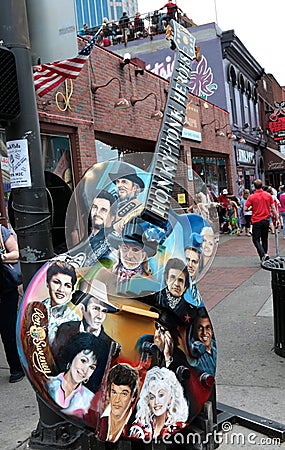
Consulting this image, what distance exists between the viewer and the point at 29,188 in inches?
A: 120

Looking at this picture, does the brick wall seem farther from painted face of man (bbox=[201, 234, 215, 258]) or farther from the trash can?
painted face of man (bbox=[201, 234, 215, 258])

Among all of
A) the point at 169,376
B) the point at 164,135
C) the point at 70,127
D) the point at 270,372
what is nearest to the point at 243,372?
the point at 270,372

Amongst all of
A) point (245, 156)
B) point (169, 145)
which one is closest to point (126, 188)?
point (169, 145)

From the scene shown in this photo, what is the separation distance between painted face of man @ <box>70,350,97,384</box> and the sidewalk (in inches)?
43.0

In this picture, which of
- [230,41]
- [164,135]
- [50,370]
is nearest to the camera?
[50,370]

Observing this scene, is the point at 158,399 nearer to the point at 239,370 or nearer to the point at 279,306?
the point at 239,370

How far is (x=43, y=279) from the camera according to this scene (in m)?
2.70

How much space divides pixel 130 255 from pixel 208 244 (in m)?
0.64

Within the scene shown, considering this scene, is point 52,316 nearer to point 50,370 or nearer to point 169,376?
point 50,370

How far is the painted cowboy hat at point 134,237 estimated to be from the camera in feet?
8.61

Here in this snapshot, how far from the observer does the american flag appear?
24.9ft

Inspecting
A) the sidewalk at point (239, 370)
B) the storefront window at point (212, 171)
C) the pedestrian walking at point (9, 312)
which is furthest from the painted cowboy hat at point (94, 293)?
the storefront window at point (212, 171)

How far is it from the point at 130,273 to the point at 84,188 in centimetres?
58

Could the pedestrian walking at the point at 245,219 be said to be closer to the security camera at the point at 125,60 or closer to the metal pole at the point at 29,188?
the security camera at the point at 125,60
